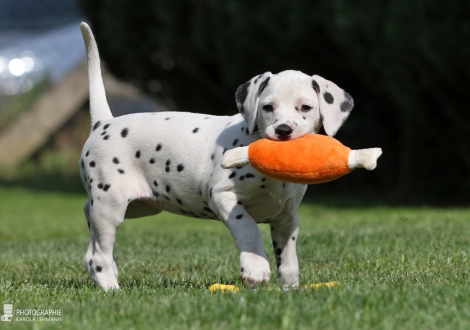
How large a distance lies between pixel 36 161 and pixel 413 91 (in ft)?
44.3

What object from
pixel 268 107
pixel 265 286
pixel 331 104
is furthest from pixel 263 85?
pixel 265 286

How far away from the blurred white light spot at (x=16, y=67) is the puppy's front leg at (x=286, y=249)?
828 inches

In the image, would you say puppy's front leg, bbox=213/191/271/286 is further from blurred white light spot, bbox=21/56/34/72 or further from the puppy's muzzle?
blurred white light spot, bbox=21/56/34/72

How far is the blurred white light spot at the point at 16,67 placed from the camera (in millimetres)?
25203

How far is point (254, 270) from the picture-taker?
15.7 ft

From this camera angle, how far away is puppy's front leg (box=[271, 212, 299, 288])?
542 cm

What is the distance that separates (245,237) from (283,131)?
691 millimetres

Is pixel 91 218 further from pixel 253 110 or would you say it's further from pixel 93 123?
pixel 253 110

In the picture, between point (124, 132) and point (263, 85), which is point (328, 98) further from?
point (124, 132)

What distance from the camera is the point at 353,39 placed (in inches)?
494

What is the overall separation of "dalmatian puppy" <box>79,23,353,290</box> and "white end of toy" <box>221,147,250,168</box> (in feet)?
0.60

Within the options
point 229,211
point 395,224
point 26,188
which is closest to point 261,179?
point 229,211

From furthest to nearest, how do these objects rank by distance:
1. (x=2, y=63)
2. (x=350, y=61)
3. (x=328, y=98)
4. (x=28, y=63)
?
(x=2, y=63), (x=28, y=63), (x=350, y=61), (x=328, y=98)

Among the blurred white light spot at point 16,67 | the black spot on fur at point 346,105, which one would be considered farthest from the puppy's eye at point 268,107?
the blurred white light spot at point 16,67
